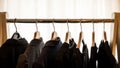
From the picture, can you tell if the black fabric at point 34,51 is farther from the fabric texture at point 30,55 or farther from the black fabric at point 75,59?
the black fabric at point 75,59

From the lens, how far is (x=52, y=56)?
1029 mm

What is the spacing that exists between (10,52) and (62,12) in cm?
67

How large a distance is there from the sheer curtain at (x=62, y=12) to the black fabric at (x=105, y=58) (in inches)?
20.4

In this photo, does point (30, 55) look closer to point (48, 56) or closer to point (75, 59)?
point (48, 56)

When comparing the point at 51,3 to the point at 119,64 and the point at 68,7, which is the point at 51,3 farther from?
the point at 119,64

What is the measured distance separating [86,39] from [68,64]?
61 cm

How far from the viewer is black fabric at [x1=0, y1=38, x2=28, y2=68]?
3.46 feet

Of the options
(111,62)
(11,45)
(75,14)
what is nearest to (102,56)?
(111,62)

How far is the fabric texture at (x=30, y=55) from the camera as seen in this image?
0.98 metres

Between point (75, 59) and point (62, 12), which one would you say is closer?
point (75, 59)

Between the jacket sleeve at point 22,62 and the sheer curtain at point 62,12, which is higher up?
the sheer curtain at point 62,12

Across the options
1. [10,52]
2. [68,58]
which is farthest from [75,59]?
[10,52]

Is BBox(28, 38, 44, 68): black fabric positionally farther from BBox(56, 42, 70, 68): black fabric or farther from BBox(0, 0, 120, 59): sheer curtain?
BBox(0, 0, 120, 59): sheer curtain

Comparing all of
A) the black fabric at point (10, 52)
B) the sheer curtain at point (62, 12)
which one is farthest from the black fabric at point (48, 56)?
the sheer curtain at point (62, 12)
